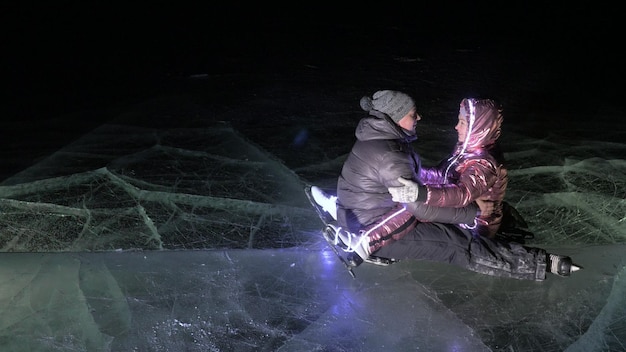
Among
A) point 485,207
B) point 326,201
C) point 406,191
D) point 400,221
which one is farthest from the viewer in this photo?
point 326,201

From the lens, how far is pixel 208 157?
5195 millimetres

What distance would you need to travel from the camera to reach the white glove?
3102 millimetres

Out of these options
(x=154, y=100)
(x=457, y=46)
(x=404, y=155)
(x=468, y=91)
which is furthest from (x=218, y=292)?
(x=457, y=46)

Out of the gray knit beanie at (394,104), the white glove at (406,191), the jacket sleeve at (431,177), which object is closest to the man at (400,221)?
the gray knit beanie at (394,104)

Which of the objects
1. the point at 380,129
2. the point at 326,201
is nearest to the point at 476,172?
the point at 380,129

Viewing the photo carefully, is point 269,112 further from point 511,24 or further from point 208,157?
point 511,24

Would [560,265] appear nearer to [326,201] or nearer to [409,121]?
[409,121]

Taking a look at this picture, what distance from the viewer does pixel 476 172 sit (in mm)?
3326

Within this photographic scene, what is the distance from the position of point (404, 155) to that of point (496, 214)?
84 cm

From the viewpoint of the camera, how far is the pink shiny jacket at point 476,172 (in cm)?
325

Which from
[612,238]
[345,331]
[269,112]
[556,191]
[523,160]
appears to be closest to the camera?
[345,331]

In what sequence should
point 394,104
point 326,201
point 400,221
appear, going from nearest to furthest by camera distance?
point 394,104 < point 400,221 < point 326,201

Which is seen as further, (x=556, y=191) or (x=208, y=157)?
(x=208, y=157)

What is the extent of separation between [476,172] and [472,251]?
505 mm
